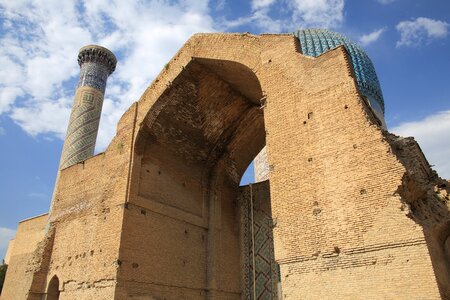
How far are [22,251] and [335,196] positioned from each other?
1284 cm

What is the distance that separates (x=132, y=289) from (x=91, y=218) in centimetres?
237

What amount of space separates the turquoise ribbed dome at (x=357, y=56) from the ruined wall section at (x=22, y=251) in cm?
1387

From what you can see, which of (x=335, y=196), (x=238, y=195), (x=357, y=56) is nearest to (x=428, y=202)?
(x=335, y=196)

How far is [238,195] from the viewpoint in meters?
12.6

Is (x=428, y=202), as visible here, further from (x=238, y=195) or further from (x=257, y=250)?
(x=238, y=195)

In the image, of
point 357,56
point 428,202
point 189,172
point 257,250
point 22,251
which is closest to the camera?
point 428,202

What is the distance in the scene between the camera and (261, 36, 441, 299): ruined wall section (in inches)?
186

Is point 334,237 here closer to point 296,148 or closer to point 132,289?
point 296,148

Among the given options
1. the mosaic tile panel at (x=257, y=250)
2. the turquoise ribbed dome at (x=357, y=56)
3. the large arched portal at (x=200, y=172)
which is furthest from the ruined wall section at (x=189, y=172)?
the turquoise ribbed dome at (x=357, y=56)

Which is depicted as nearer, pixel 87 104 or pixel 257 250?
pixel 257 250

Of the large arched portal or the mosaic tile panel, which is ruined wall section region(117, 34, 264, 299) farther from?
the mosaic tile panel

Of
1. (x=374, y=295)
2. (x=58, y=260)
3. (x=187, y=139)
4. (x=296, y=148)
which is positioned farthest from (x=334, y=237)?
→ (x=58, y=260)

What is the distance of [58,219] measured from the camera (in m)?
10.7

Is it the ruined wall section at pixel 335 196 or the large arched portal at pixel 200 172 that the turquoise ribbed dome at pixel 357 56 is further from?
the ruined wall section at pixel 335 196
